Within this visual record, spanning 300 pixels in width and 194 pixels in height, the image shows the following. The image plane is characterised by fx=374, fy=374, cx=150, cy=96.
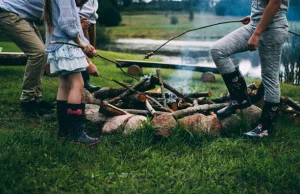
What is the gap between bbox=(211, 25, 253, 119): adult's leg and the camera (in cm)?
414

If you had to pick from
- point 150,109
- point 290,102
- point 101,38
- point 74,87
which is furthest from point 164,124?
point 101,38

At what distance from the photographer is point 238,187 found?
3.14 metres

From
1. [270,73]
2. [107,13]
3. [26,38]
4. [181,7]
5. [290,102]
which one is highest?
[26,38]

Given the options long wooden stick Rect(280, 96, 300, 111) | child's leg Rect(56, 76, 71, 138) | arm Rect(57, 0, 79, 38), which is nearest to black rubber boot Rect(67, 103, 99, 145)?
child's leg Rect(56, 76, 71, 138)

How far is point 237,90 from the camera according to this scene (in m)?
4.34

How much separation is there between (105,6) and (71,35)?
28.8 m

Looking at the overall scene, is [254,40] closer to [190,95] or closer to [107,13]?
[190,95]

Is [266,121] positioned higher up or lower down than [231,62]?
lower down

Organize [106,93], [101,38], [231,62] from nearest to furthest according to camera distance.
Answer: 1. [231,62]
2. [106,93]
3. [101,38]

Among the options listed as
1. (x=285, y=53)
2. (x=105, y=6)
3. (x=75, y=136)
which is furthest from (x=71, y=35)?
(x=105, y=6)

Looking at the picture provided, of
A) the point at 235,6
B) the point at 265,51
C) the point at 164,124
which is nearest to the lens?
the point at 265,51

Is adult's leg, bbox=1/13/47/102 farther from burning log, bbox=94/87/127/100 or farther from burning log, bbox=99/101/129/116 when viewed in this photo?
burning log, bbox=99/101/129/116

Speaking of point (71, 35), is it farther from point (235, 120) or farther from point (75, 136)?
point (235, 120)

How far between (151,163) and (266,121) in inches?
61.0
